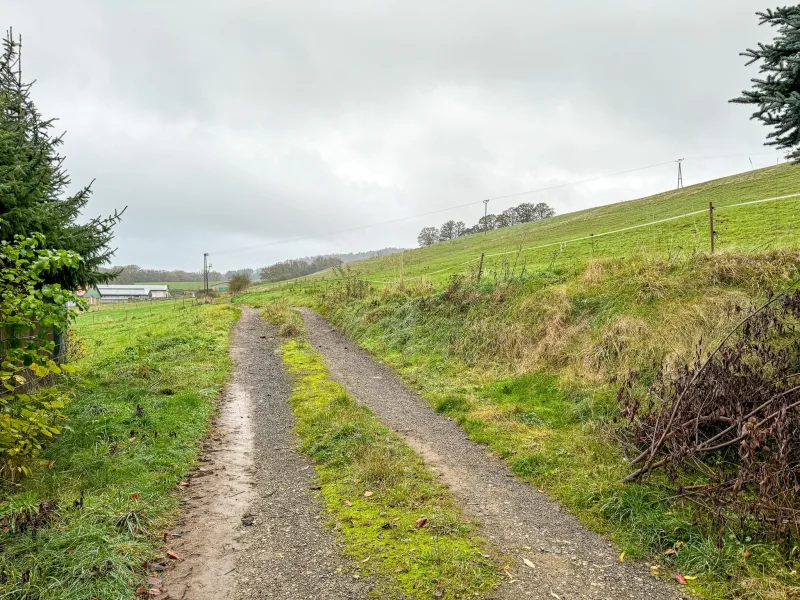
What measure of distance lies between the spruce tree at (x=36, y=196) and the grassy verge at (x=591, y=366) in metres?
8.26

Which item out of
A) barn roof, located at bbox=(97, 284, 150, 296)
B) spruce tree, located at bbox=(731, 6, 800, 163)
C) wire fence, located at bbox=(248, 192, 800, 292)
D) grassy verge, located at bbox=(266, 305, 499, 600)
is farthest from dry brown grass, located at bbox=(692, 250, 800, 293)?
barn roof, located at bbox=(97, 284, 150, 296)

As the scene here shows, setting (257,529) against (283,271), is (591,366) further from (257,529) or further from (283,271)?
(283,271)

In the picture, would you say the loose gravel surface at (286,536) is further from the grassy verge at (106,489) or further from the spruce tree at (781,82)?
the spruce tree at (781,82)

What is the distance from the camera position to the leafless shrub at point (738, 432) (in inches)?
201

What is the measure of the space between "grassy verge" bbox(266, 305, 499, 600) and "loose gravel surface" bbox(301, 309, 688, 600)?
323mm

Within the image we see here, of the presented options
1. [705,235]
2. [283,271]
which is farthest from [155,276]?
[705,235]

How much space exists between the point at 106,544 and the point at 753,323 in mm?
9103

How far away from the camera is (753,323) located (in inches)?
285

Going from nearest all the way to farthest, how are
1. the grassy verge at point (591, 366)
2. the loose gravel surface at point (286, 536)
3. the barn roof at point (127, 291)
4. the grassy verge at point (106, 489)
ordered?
the grassy verge at point (106, 489) → the loose gravel surface at point (286, 536) → the grassy verge at point (591, 366) → the barn roof at point (127, 291)

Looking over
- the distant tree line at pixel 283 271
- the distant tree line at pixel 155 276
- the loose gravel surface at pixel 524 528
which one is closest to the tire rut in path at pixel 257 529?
the loose gravel surface at pixel 524 528

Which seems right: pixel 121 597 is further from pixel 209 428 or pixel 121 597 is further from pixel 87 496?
pixel 209 428

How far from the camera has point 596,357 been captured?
425 inches

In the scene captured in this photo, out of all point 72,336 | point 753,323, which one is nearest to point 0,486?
point 72,336

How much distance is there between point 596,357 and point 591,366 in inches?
11.1
